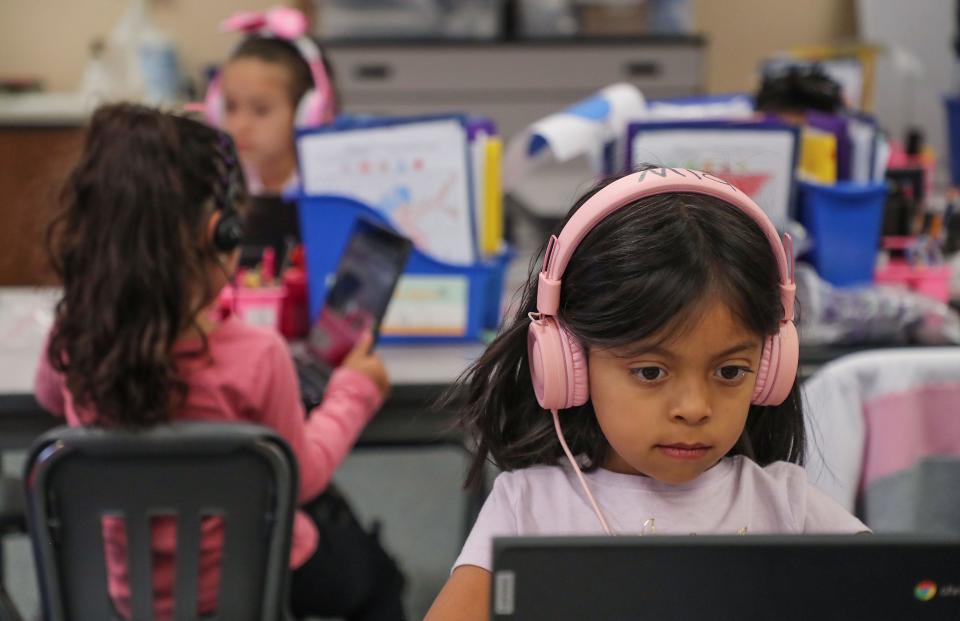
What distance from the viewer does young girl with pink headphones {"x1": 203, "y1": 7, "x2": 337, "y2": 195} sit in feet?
7.63

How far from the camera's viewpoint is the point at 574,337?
0.77 m

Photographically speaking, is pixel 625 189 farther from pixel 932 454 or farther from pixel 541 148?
pixel 541 148

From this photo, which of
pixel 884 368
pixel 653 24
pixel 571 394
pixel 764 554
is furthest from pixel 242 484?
pixel 653 24

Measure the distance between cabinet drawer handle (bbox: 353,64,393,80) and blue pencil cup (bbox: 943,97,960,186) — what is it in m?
1.98

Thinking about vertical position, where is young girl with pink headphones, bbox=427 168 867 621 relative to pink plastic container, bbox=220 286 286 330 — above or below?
above

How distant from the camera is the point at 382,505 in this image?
281 cm

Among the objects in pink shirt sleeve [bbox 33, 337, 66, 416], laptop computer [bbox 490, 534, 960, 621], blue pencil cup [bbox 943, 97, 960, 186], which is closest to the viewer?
laptop computer [bbox 490, 534, 960, 621]

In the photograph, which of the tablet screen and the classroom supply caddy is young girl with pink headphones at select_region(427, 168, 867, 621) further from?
the classroom supply caddy

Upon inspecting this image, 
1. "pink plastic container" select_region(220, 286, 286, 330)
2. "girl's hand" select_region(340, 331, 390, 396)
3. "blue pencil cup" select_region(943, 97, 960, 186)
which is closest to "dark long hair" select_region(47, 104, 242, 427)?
"girl's hand" select_region(340, 331, 390, 396)

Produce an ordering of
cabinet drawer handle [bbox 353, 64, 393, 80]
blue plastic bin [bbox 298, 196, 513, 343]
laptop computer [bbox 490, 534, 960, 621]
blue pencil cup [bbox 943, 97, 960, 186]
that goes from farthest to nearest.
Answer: cabinet drawer handle [bbox 353, 64, 393, 80]
blue pencil cup [bbox 943, 97, 960, 186]
blue plastic bin [bbox 298, 196, 513, 343]
laptop computer [bbox 490, 534, 960, 621]

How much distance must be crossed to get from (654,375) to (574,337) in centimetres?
6

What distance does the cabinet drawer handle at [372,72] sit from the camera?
13.3ft

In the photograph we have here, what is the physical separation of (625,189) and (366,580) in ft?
3.35

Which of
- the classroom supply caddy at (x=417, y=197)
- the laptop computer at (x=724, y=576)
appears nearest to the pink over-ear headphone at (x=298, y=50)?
the classroom supply caddy at (x=417, y=197)
